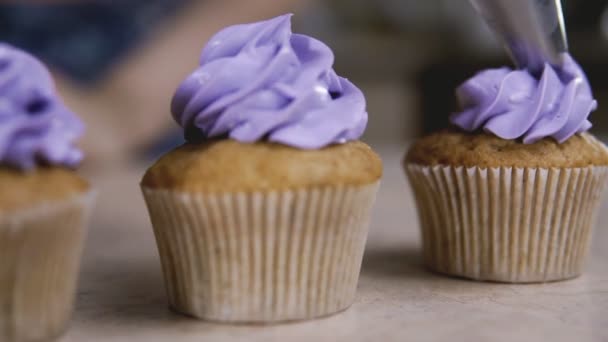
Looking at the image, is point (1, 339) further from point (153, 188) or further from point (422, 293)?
point (422, 293)

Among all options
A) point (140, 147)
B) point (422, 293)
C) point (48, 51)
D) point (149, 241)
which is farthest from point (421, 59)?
point (422, 293)

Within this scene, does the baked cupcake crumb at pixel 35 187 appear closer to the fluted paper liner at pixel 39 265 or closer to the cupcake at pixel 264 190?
the fluted paper liner at pixel 39 265

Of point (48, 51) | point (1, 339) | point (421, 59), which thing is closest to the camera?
point (1, 339)

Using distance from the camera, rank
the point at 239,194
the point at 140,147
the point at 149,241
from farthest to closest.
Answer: the point at 140,147, the point at 149,241, the point at 239,194

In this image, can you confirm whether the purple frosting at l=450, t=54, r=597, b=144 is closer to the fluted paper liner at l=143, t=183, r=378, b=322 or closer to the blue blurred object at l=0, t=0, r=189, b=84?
the fluted paper liner at l=143, t=183, r=378, b=322

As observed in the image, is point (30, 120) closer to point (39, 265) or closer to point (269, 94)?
point (39, 265)

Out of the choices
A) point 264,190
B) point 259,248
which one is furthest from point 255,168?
point 259,248

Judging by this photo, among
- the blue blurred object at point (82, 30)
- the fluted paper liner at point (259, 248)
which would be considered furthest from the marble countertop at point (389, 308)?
the blue blurred object at point (82, 30)
